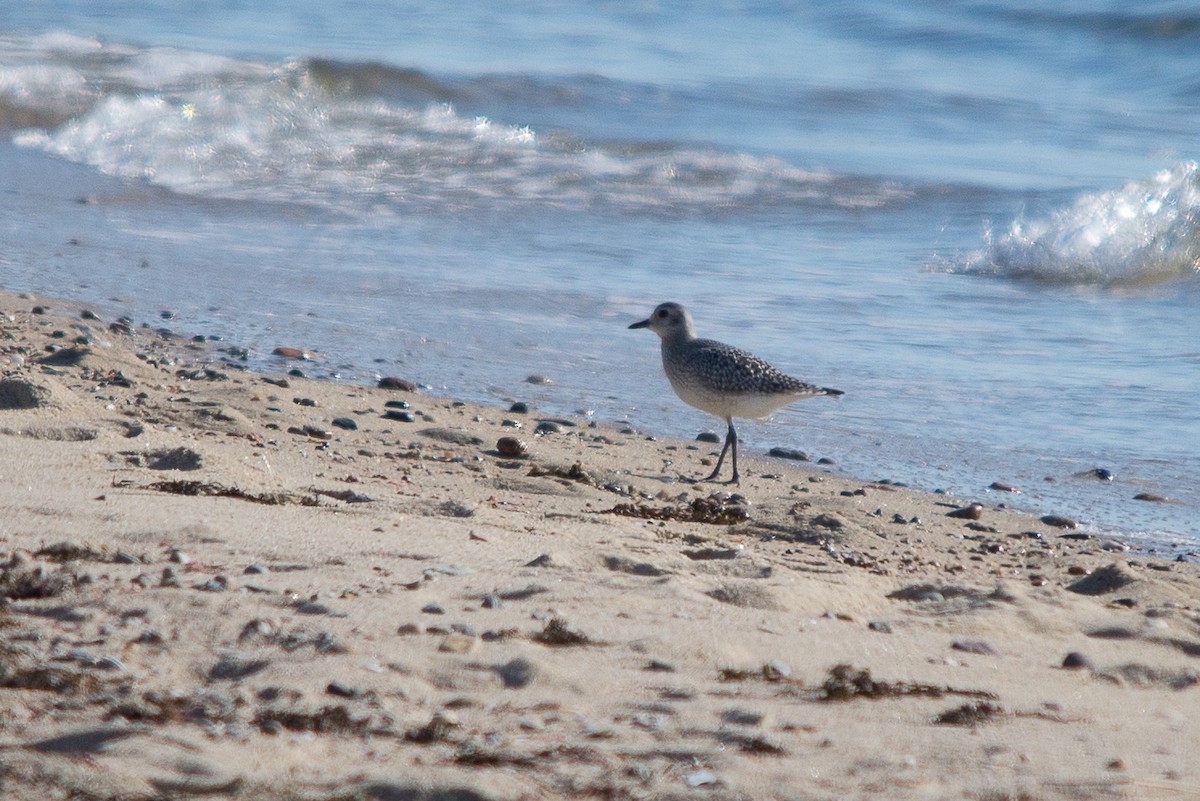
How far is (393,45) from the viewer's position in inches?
813

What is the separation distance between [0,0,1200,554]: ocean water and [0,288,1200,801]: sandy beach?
165 cm

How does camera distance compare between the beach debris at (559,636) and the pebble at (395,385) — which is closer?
the beach debris at (559,636)

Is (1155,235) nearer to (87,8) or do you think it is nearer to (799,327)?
(799,327)

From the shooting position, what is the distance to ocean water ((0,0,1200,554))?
24.8 feet

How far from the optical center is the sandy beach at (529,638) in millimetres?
2635

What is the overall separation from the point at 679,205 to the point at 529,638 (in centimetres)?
1031

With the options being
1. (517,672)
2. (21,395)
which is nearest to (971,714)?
(517,672)

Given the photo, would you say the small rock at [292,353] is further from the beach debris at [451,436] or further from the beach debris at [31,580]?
the beach debris at [31,580]

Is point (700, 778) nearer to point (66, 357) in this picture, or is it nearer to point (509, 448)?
point (509, 448)

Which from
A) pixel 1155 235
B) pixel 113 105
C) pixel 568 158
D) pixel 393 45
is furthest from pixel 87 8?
pixel 1155 235

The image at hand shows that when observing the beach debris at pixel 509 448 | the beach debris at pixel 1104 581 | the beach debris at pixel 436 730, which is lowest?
the beach debris at pixel 1104 581

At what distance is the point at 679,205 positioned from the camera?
1323cm

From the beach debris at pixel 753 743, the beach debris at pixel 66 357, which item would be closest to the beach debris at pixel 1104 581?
the beach debris at pixel 753 743

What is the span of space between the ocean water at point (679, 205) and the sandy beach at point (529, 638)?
1649 millimetres
